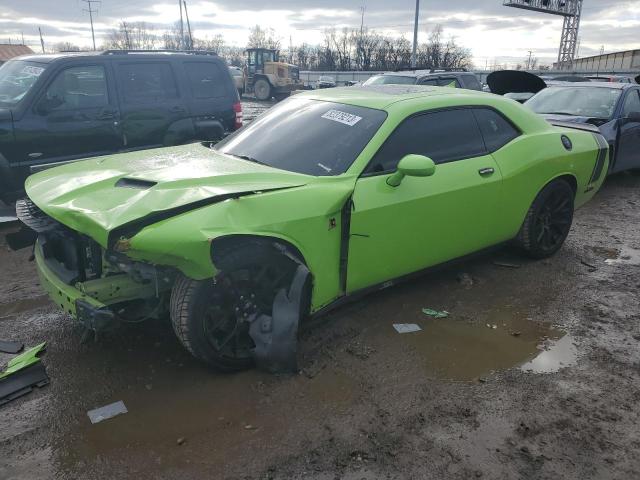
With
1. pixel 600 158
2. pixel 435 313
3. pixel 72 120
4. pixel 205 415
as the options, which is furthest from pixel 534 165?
pixel 72 120

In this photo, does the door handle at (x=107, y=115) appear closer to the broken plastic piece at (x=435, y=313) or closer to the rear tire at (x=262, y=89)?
the broken plastic piece at (x=435, y=313)

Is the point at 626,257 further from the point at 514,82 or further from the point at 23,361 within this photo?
the point at 514,82

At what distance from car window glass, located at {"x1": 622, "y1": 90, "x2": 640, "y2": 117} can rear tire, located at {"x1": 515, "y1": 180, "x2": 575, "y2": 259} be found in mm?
3895

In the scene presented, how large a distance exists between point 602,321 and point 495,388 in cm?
149

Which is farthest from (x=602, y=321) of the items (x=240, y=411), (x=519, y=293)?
(x=240, y=411)

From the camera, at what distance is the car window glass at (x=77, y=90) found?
6105 millimetres

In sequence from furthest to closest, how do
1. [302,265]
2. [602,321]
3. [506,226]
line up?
[506,226] < [602,321] < [302,265]

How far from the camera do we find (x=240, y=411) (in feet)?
9.70

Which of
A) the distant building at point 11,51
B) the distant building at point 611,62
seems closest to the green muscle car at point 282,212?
the distant building at point 11,51

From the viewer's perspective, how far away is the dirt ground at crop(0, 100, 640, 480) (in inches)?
103

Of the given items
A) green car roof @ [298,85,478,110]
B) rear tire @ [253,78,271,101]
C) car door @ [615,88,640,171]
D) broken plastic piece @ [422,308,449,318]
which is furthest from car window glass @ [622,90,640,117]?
rear tire @ [253,78,271,101]

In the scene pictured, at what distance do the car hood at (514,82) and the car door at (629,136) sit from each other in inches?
67.1

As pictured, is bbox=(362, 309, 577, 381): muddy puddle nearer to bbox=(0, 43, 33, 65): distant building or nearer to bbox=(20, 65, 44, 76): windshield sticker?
bbox=(20, 65, 44, 76): windshield sticker

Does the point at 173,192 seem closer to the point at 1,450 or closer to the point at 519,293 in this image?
the point at 1,450
